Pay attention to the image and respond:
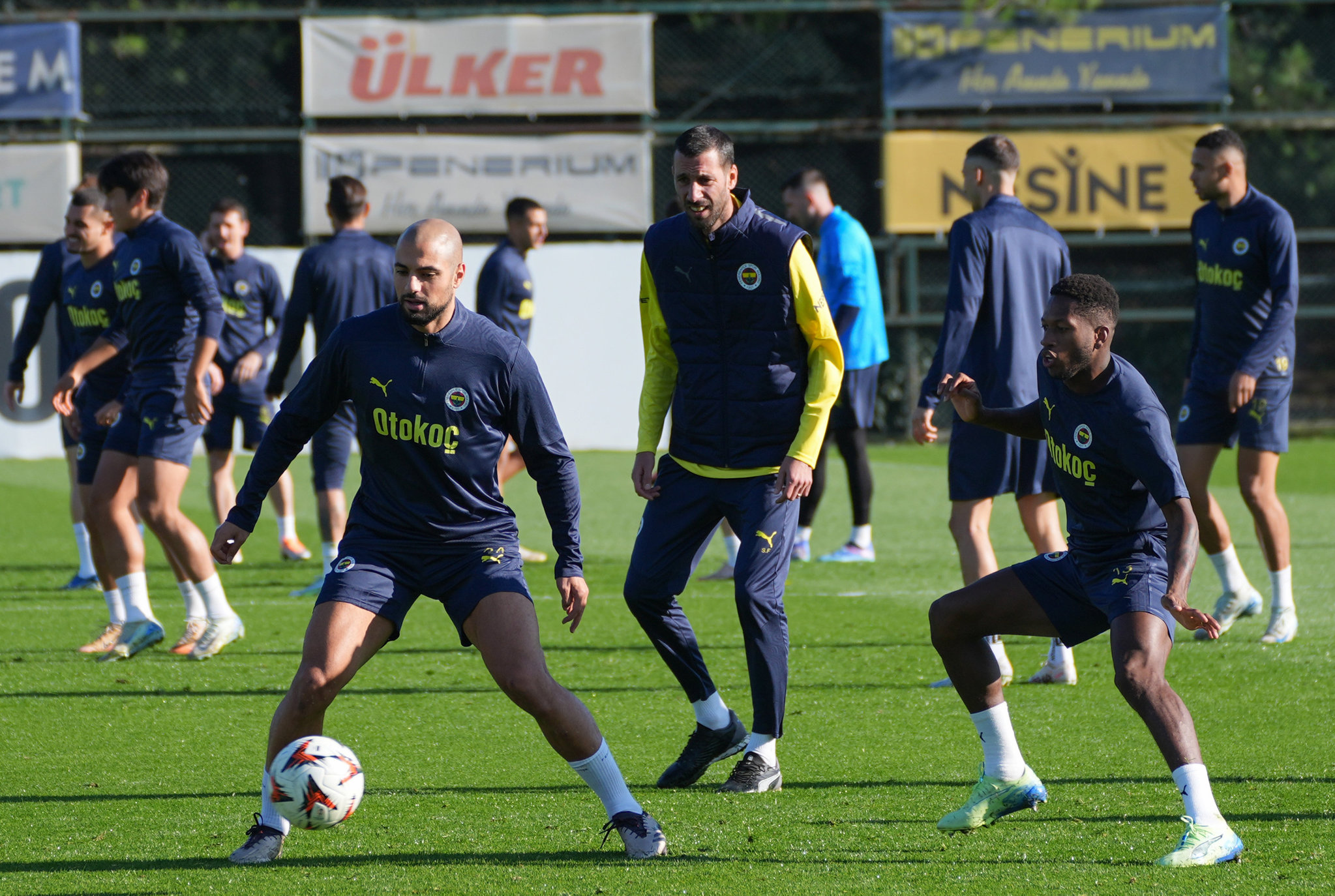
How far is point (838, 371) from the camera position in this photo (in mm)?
5219

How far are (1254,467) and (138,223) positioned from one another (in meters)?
5.37

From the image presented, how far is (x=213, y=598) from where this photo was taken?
7363mm

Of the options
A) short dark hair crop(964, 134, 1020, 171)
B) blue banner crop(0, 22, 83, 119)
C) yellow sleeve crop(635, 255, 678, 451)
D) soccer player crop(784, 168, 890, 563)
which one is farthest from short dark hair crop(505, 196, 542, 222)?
blue banner crop(0, 22, 83, 119)

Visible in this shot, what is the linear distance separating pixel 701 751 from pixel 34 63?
16.9 metres

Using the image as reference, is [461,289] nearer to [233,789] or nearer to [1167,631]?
[233,789]

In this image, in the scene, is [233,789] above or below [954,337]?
below

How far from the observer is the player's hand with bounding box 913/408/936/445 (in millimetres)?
6121

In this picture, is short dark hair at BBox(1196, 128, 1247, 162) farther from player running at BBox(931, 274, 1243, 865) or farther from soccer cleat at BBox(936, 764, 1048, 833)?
soccer cleat at BBox(936, 764, 1048, 833)

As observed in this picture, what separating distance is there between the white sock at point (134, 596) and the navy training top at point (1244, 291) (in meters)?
5.19

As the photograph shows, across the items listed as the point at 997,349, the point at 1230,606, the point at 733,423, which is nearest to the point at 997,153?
the point at 997,349

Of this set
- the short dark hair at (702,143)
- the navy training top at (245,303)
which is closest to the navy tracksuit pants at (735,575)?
the short dark hair at (702,143)

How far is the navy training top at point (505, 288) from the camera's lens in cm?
991

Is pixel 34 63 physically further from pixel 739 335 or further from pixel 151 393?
pixel 739 335

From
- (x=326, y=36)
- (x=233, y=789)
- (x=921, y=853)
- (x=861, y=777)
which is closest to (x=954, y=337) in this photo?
(x=861, y=777)
